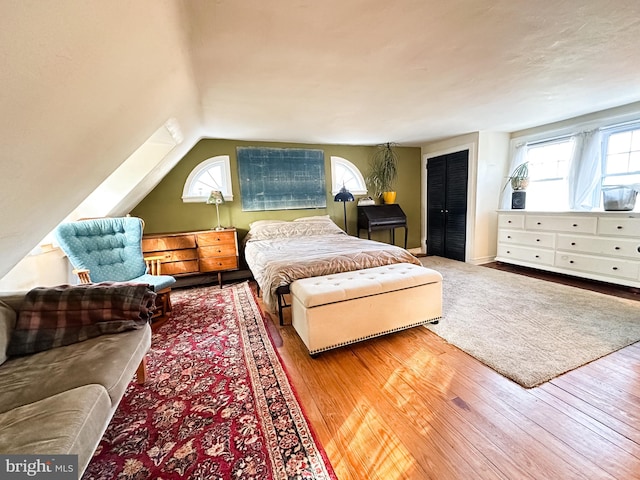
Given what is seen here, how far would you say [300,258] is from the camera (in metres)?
2.57

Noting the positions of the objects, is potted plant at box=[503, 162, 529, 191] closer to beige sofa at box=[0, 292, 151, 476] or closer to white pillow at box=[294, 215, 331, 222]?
white pillow at box=[294, 215, 331, 222]

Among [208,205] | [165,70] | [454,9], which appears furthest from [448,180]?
[165,70]

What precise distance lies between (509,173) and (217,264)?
4.86 metres

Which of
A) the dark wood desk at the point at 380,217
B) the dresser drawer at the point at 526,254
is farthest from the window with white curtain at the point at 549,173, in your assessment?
the dark wood desk at the point at 380,217

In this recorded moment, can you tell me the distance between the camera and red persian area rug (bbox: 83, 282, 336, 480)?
1178 mm

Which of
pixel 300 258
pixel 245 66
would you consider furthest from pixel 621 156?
pixel 245 66

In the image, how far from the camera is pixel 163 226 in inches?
155

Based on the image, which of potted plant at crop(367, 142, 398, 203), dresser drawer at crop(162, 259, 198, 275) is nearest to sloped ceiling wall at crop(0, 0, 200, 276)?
dresser drawer at crop(162, 259, 198, 275)

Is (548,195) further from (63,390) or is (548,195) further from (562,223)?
(63,390)

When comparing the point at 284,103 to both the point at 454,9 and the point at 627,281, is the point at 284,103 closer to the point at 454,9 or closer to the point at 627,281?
the point at 454,9

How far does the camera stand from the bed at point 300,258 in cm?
234

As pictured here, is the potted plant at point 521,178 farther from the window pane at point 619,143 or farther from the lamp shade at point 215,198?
the lamp shade at point 215,198

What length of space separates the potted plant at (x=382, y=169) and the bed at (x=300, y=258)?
6.19 feet

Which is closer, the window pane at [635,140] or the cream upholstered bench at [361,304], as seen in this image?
the cream upholstered bench at [361,304]
